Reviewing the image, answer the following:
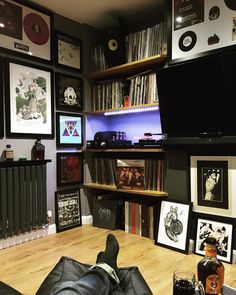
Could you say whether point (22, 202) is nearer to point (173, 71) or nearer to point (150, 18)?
point (173, 71)

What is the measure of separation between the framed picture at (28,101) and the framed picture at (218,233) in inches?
70.9

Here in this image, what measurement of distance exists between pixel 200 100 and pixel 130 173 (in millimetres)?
1132

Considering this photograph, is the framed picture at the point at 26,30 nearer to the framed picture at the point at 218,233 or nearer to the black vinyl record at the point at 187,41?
the black vinyl record at the point at 187,41

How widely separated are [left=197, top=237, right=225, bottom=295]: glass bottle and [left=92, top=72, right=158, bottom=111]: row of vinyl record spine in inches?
71.9

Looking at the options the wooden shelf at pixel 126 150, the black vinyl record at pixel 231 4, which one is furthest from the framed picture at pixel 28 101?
the black vinyl record at pixel 231 4

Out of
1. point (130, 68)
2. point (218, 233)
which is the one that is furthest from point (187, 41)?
point (218, 233)

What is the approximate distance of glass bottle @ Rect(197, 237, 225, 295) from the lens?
3.75 ft

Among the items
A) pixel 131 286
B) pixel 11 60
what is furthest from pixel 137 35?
pixel 131 286

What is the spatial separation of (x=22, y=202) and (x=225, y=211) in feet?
6.07

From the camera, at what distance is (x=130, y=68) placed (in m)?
3.10

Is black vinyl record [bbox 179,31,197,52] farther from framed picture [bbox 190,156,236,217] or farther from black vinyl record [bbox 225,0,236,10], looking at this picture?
framed picture [bbox 190,156,236,217]

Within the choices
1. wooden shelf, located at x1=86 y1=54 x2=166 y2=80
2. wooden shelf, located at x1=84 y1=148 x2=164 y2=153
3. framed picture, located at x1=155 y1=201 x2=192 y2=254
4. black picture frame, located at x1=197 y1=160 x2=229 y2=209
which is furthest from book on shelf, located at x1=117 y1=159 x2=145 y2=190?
→ wooden shelf, located at x1=86 y1=54 x2=166 y2=80

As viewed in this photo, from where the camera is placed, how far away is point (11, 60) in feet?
8.90

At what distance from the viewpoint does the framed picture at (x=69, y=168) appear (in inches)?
125
